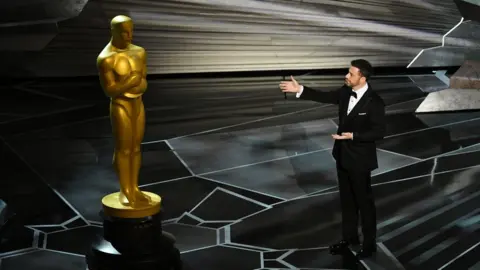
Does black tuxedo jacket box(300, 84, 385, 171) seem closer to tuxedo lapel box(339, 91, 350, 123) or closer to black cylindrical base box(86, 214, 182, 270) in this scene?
tuxedo lapel box(339, 91, 350, 123)

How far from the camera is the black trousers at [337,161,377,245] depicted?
3238mm

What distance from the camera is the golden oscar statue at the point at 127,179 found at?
2609 millimetres

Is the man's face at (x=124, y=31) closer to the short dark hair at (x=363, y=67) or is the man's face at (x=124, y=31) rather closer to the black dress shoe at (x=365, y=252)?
the short dark hair at (x=363, y=67)

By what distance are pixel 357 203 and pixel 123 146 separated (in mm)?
1233

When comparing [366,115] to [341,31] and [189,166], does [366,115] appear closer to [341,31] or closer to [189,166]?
[189,166]

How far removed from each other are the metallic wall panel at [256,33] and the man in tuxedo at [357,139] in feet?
17.2

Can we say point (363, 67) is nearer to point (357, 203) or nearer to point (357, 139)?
point (357, 139)

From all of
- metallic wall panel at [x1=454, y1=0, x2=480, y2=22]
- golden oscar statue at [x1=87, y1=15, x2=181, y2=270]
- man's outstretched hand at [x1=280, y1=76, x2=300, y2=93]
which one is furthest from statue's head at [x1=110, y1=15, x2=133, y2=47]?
metallic wall panel at [x1=454, y1=0, x2=480, y2=22]

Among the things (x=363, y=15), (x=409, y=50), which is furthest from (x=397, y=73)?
(x=363, y=15)

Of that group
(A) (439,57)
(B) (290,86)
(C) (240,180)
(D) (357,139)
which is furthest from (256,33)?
(D) (357,139)

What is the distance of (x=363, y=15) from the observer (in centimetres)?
920

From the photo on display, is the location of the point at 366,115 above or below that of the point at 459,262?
above

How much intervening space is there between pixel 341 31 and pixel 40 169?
18.1 feet

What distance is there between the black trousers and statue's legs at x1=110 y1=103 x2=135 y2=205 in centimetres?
109
